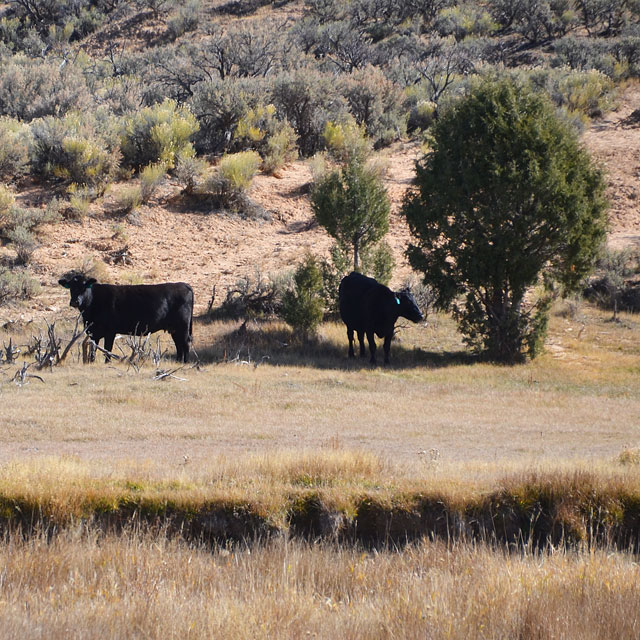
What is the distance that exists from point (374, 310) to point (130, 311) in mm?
6081

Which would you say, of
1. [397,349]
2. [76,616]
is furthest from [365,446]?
[397,349]

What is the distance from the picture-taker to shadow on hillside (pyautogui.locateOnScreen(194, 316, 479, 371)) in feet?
63.6

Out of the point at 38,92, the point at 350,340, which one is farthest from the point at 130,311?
the point at 38,92

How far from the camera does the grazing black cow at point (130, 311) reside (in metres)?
18.8

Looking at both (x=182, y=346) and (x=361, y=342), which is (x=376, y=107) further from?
(x=182, y=346)

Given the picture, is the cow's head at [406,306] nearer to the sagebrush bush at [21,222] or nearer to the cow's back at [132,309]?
the cow's back at [132,309]

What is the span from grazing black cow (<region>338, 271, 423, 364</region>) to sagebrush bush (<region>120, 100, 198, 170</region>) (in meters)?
14.0

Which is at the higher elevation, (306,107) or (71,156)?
(306,107)

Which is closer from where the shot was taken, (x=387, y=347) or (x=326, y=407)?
(x=326, y=407)

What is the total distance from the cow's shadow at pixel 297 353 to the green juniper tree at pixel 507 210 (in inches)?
57.3

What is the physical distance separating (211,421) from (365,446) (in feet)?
9.42

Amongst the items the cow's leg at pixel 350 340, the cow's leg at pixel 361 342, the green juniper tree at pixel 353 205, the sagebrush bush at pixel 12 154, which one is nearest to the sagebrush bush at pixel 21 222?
the sagebrush bush at pixel 12 154

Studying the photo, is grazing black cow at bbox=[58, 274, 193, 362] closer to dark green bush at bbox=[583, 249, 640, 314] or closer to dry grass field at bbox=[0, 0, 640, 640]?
dry grass field at bbox=[0, 0, 640, 640]

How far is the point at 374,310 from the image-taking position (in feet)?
66.5
